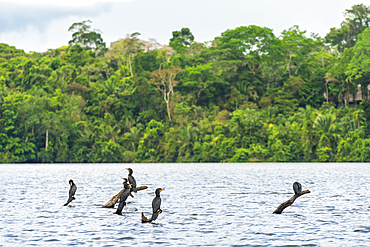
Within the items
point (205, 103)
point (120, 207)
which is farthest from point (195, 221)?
point (205, 103)

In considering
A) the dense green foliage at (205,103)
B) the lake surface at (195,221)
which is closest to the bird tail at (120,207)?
the lake surface at (195,221)

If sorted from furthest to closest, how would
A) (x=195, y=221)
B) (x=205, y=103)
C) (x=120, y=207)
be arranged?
(x=205, y=103), (x=120, y=207), (x=195, y=221)

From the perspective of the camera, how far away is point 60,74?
77.1 m

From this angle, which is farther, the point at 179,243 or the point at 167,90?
the point at 167,90

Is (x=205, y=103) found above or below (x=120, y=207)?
above

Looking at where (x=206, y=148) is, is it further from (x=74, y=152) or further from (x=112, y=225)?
(x=112, y=225)

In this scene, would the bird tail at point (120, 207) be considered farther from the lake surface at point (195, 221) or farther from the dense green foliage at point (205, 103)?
the dense green foliage at point (205, 103)

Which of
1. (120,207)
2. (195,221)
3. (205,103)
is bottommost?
(195,221)

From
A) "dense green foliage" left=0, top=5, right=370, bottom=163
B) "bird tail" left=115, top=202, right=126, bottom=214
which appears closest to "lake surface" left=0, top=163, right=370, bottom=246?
"bird tail" left=115, top=202, right=126, bottom=214

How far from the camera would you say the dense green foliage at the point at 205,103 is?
204 ft

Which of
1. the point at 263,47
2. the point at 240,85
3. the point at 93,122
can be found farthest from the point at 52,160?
the point at 263,47

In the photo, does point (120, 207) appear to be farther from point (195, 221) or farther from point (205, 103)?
point (205, 103)

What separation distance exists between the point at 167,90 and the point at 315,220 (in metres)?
61.0

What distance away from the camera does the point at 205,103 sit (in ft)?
244
